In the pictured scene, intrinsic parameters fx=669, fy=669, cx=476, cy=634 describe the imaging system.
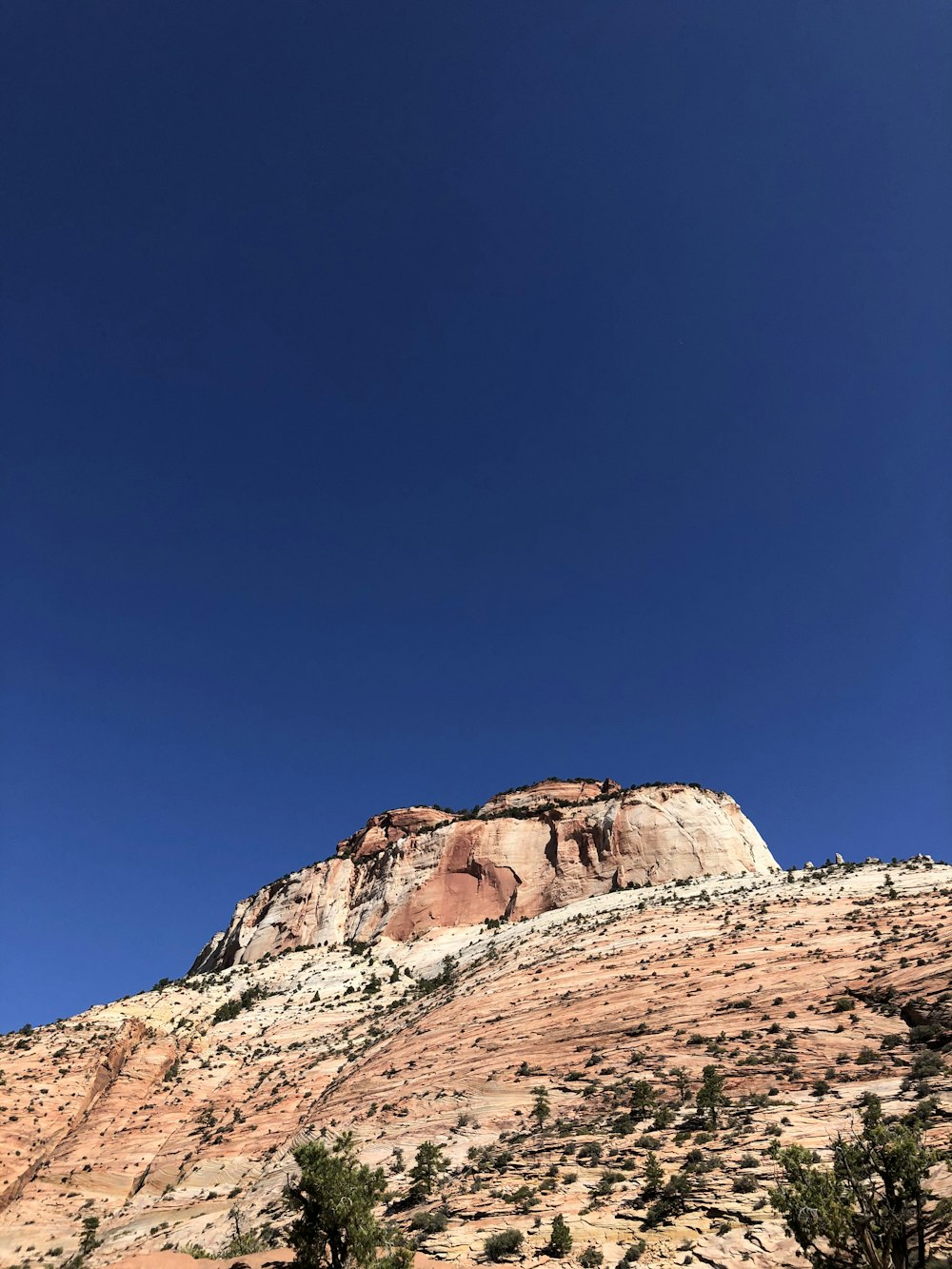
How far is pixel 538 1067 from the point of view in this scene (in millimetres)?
25047

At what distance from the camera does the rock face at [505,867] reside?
6284 cm

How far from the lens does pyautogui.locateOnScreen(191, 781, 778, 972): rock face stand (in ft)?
206

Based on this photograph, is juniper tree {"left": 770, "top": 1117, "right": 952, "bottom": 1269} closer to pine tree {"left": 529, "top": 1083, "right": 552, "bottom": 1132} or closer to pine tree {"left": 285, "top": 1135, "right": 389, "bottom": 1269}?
pine tree {"left": 285, "top": 1135, "right": 389, "bottom": 1269}

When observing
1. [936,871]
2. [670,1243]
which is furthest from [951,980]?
[936,871]

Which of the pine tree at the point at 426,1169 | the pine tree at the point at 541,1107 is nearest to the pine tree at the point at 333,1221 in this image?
the pine tree at the point at 426,1169

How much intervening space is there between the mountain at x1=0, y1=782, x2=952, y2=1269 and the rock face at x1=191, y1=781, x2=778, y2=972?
2.07 ft

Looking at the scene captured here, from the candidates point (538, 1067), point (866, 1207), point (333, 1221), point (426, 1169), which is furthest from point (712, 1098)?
point (333, 1221)

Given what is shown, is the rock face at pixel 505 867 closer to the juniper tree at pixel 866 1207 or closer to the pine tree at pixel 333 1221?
the pine tree at pixel 333 1221

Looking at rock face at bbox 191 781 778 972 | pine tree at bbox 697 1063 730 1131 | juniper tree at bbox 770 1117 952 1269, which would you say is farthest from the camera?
rock face at bbox 191 781 778 972

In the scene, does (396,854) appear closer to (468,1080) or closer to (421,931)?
(421,931)

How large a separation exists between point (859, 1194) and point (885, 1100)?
326 inches

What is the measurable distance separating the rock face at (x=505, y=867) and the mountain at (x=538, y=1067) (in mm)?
630

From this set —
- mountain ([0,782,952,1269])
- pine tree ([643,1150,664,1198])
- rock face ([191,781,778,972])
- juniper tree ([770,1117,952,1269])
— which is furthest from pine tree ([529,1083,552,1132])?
rock face ([191,781,778,972])

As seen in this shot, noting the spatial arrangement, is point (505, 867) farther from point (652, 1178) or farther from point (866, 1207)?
point (866, 1207)
